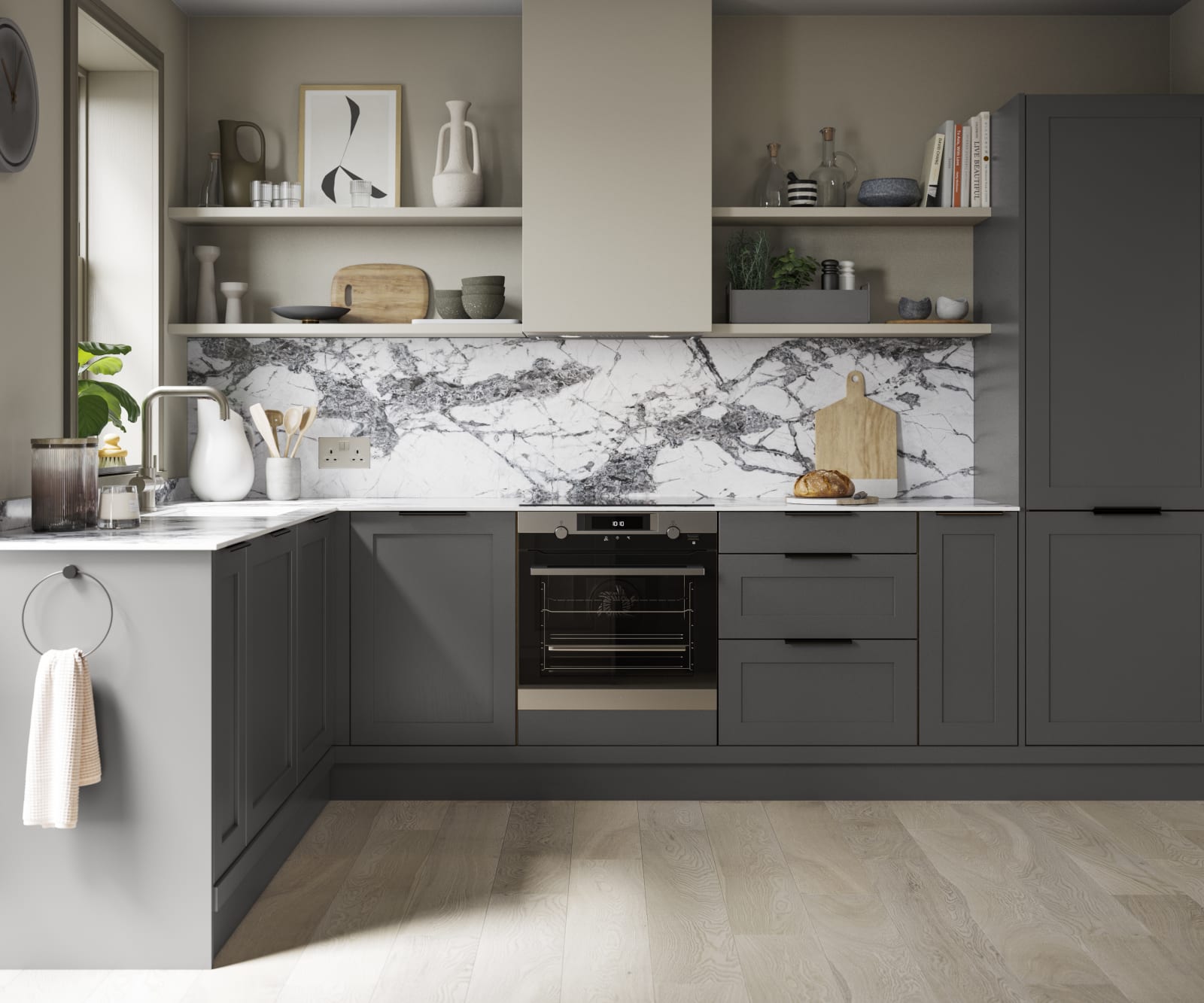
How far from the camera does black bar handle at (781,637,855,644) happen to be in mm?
3348

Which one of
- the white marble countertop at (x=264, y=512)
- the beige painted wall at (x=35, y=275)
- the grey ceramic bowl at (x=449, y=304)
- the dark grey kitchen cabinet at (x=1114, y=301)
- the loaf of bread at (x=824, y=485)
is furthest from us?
the grey ceramic bowl at (x=449, y=304)

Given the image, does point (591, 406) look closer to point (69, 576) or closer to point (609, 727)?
point (609, 727)

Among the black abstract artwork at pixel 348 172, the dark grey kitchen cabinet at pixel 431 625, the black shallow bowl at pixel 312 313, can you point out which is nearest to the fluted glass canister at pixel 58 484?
the dark grey kitchen cabinet at pixel 431 625

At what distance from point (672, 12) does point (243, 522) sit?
6.71 ft

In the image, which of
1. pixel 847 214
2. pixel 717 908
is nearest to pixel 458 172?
pixel 847 214

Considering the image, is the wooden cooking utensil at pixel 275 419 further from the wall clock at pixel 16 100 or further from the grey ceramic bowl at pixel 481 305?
the wall clock at pixel 16 100

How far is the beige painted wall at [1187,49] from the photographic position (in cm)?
359

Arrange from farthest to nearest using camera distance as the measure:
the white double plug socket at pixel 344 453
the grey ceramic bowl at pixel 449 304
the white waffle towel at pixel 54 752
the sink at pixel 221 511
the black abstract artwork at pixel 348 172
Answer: the white double plug socket at pixel 344 453 < the black abstract artwork at pixel 348 172 < the grey ceramic bowl at pixel 449 304 < the sink at pixel 221 511 < the white waffle towel at pixel 54 752

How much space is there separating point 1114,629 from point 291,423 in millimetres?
2697

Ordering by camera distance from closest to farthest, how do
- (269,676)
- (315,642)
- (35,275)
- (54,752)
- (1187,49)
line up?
1. (54,752)
2. (269,676)
3. (35,275)
4. (315,642)
5. (1187,49)

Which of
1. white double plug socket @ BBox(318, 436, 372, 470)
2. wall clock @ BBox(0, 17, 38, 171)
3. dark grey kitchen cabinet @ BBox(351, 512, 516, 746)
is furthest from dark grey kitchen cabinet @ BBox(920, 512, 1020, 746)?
wall clock @ BBox(0, 17, 38, 171)

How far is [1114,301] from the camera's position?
10.8 feet

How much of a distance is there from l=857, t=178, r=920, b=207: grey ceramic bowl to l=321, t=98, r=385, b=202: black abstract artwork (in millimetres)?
1620

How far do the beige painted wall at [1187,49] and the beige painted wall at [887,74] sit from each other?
3 cm
